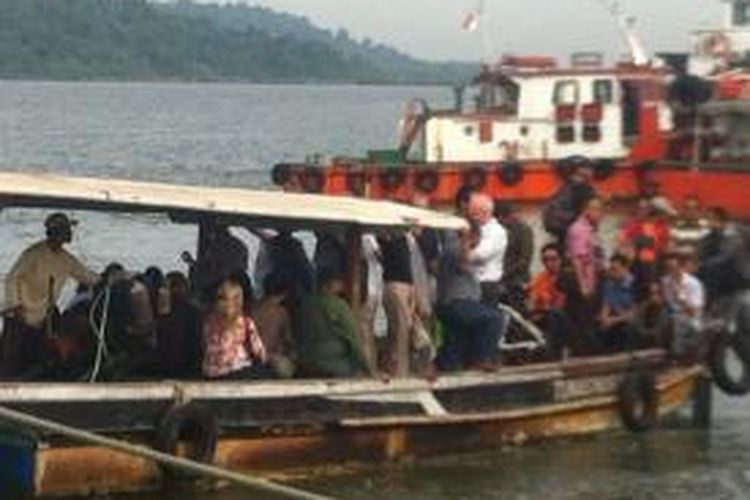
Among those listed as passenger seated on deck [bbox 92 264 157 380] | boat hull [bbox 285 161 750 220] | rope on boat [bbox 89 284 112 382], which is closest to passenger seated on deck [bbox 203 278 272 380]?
passenger seated on deck [bbox 92 264 157 380]

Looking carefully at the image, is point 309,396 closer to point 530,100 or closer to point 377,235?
point 377,235

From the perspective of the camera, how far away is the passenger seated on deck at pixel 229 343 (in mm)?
13602

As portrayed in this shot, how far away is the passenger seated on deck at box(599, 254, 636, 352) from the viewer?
16812 mm

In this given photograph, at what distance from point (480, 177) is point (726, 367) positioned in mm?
15774

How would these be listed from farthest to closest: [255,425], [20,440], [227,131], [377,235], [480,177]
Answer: [227,131]
[480,177]
[377,235]
[255,425]
[20,440]

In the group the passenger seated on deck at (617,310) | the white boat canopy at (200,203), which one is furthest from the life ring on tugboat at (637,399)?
the white boat canopy at (200,203)

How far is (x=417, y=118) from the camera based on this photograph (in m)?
35.7

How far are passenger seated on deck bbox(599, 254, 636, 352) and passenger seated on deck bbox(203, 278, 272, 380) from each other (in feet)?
13.4

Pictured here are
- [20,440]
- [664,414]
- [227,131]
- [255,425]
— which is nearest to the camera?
[20,440]

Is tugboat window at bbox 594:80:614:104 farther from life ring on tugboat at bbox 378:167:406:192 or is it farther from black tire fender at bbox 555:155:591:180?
life ring on tugboat at bbox 378:167:406:192

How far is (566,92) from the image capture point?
116 feet

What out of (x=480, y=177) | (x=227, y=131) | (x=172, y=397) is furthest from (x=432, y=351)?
(x=227, y=131)

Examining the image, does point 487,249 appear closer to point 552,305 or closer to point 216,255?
point 552,305

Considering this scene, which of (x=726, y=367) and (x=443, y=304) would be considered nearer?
(x=443, y=304)
